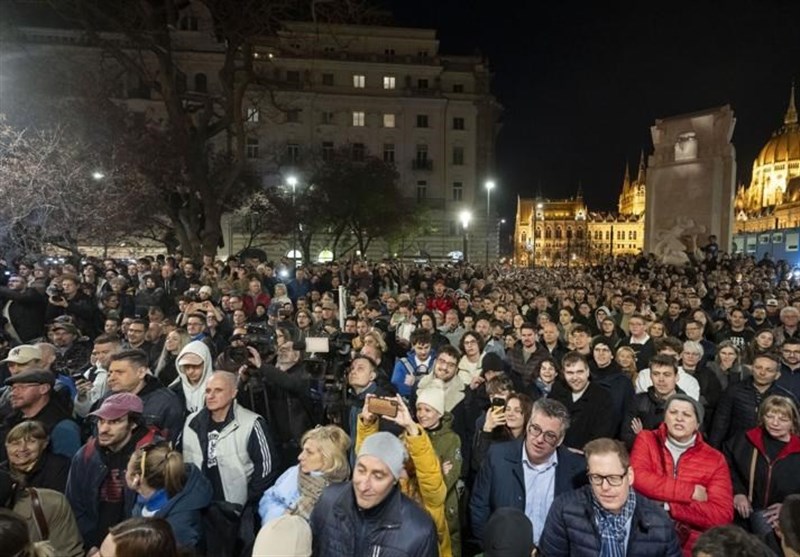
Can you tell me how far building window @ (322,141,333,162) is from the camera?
4829cm

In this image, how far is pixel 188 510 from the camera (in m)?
3.35

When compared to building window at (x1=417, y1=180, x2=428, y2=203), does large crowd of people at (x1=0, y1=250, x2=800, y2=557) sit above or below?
below

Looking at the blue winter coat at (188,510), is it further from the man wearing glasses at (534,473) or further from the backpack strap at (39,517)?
the man wearing glasses at (534,473)

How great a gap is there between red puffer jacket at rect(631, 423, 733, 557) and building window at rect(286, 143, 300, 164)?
158 feet

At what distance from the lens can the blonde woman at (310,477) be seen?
327 cm

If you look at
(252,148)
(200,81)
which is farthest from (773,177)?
(200,81)

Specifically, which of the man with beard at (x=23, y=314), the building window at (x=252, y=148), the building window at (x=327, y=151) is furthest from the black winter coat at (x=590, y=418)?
the building window at (x=252, y=148)

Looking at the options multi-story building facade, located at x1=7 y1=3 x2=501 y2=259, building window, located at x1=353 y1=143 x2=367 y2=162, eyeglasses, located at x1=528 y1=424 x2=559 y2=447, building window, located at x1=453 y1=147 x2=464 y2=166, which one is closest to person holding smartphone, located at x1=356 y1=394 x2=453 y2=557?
eyeglasses, located at x1=528 y1=424 x2=559 y2=447

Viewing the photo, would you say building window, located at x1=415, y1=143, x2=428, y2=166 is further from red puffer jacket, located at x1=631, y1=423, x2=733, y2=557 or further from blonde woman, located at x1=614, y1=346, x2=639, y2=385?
red puffer jacket, located at x1=631, y1=423, x2=733, y2=557

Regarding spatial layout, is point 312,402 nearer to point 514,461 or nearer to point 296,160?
point 514,461

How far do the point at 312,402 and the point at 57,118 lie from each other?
2339 cm

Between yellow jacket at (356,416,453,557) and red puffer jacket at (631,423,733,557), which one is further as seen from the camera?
red puffer jacket at (631,423,733,557)

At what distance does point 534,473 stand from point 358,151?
49522mm

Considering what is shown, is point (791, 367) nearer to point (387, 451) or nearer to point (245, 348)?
point (387, 451)
